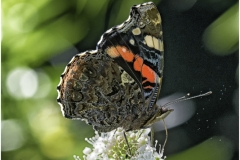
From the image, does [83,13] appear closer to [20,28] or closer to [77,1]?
A: [77,1]

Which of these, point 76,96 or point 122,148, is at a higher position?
point 76,96

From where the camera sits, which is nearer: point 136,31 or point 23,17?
point 136,31

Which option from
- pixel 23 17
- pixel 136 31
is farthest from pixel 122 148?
pixel 23 17

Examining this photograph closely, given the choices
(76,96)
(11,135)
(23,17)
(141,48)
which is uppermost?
(23,17)

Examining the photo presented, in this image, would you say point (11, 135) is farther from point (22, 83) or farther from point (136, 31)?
point (136, 31)

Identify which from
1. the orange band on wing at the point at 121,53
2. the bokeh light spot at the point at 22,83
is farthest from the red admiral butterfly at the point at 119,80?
the bokeh light spot at the point at 22,83

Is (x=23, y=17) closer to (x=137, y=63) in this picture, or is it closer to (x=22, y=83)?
(x=22, y=83)

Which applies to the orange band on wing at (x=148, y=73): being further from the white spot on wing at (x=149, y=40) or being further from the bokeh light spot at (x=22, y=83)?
the bokeh light spot at (x=22, y=83)

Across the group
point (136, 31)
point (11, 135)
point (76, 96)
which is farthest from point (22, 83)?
point (136, 31)
